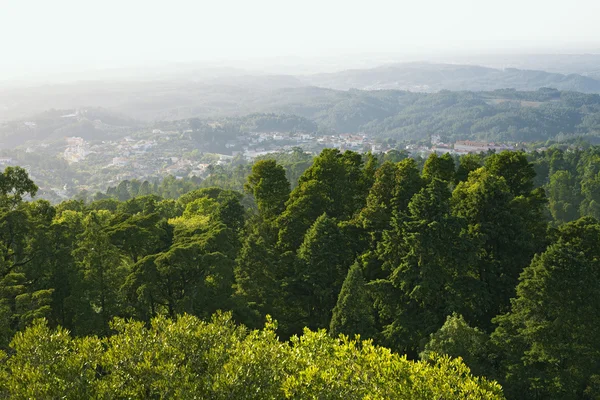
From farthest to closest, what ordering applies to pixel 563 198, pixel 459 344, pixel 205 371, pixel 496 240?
pixel 563 198, pixel 496 240, pixel 459 344, pixel 205 371

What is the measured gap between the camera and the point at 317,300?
23469 mm

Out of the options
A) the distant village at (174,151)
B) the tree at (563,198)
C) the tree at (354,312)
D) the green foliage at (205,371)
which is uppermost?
the green foliage at (205,371)

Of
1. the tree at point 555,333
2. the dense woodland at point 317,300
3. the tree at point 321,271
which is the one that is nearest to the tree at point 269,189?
the dense woodland at point 317,300

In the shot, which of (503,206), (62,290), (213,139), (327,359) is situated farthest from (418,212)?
(213,139)

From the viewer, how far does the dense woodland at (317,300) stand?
10.0 metres

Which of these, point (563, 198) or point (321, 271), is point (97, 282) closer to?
A: point (321, 271)

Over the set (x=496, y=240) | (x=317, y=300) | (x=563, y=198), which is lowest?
(x=563, y=198)

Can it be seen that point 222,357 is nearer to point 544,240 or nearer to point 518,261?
point 518,261

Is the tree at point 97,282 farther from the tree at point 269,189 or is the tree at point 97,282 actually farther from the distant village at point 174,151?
the distant village at point 174,151

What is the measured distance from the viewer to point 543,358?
660 inches

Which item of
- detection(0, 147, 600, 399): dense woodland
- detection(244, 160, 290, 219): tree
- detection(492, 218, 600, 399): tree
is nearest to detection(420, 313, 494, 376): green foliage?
detection(0, 147, 600, 399): dense woodland

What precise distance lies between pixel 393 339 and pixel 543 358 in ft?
18.2

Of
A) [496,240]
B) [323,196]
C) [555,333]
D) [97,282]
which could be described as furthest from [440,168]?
[97,282]

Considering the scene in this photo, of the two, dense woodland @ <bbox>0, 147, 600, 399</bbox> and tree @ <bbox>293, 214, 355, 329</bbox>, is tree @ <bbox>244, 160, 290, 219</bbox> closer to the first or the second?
dense woodland @ <bbox>0, 147, 600, 399</bbox>
